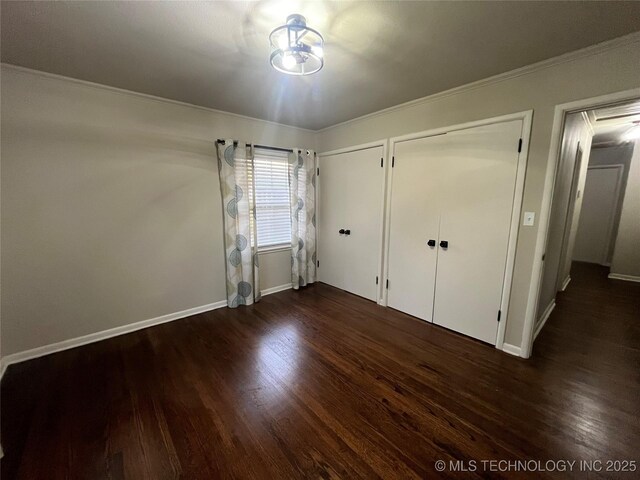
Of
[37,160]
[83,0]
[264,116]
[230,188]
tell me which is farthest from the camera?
[264,116]

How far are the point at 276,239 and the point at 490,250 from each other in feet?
8.54

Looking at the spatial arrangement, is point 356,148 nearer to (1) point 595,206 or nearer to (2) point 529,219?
(2) point 529,219

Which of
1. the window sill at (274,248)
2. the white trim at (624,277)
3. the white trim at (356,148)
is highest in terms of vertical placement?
the white trim at (356,148)

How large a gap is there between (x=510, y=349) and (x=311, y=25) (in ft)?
9.72

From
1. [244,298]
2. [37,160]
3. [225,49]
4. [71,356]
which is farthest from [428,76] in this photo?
[71,356]

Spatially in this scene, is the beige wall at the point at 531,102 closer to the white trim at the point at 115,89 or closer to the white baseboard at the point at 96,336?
the white trim at the point at 115,89

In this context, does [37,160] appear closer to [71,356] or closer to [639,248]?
[71,356]

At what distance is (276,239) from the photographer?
143 inches

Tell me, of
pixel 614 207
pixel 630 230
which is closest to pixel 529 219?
pixel 630 230

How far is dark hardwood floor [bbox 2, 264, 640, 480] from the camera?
130 cm

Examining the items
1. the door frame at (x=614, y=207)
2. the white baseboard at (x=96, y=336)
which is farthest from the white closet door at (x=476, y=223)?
the door frame at (x=614, y=207)

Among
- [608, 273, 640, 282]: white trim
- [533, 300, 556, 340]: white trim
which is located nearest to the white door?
[608, 273, 640, 282]: white trim

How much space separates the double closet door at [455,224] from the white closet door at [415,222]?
0.01 m

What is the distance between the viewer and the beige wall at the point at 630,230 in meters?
4.15
